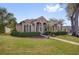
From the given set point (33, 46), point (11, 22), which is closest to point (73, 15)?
point (33, 46)

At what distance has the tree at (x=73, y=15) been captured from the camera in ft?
10.2

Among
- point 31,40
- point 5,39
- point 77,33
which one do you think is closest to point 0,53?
point 5,39

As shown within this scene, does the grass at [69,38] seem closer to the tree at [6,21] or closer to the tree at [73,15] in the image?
the tree at [73,15]

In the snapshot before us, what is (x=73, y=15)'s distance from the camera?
315 centimetres

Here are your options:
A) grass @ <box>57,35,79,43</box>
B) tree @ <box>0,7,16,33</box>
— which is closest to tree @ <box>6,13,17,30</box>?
tree @ <box>0,7,16,33</box>

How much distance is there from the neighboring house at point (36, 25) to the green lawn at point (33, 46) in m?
0.11

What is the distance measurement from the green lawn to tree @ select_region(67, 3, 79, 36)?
0.17 meters

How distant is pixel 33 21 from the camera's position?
3117 mm

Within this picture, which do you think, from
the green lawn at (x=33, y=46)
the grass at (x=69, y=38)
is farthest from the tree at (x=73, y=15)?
the green lawn at (x=33, y=46)

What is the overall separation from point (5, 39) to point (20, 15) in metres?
0.30

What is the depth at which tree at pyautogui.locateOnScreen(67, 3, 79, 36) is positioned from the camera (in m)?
3.10

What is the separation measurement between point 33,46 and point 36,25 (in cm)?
23

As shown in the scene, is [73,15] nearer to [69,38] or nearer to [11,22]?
[69,38]
